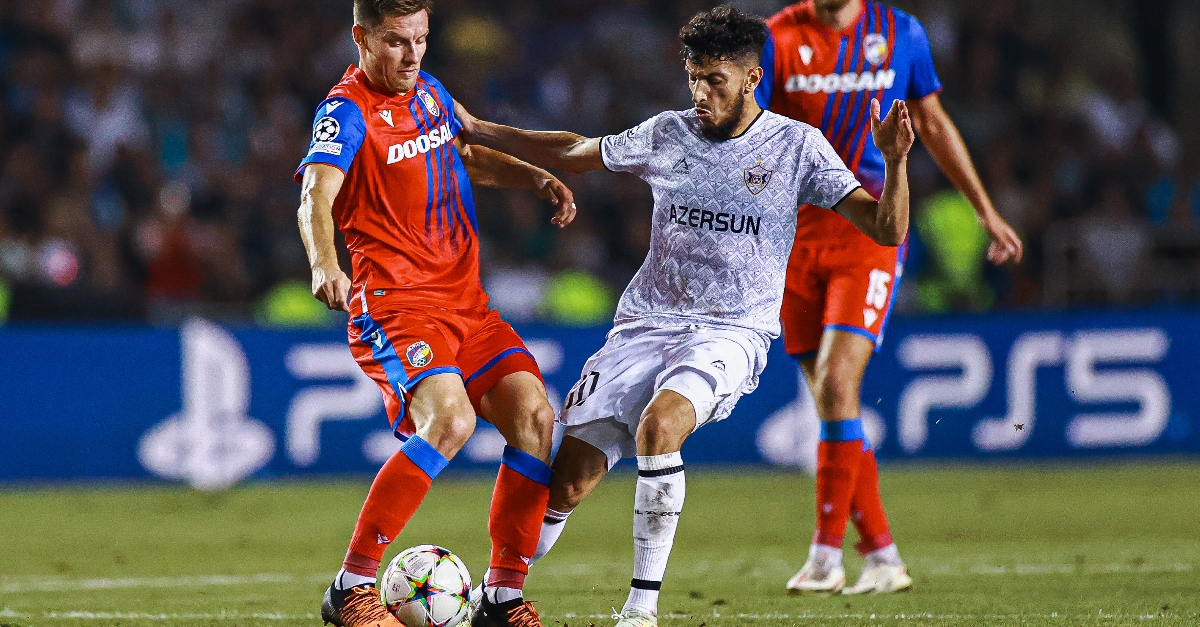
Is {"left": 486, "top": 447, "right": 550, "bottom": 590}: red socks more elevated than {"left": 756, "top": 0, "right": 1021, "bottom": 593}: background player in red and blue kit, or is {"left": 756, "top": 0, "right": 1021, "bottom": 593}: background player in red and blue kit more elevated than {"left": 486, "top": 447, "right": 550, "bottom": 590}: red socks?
{"left": 756, "top": 0, "right": 1021, "bottom": 593}: background player in red and blue kit

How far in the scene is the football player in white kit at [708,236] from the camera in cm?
468

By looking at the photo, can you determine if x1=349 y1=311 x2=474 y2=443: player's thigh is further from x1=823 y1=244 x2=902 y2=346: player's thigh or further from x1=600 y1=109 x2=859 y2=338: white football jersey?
x1=823 y1=244 x2=902 y2=346: player's thigh

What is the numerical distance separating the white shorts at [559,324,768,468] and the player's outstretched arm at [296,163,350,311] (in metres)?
0.89

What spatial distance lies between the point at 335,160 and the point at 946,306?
7154mm

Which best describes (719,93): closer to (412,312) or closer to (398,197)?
(398,197)

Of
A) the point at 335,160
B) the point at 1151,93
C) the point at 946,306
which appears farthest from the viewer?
the point at 1151,93

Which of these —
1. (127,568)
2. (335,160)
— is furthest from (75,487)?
(335,160)

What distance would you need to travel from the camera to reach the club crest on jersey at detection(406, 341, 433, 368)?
4.60m

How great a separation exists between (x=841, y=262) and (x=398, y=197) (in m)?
1.93

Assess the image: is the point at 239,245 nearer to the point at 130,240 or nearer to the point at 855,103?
the point at 130,240

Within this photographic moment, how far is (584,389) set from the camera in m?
4.79

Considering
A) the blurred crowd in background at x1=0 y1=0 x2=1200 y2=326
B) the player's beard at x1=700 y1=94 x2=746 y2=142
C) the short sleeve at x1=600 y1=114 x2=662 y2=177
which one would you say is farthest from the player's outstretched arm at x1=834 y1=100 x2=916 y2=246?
the blurred crowd in background at x1=0 y1=0 x2=1200 y2=326

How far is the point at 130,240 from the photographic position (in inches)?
425

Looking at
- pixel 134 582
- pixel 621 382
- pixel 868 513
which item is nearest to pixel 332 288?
pixel 621 382
